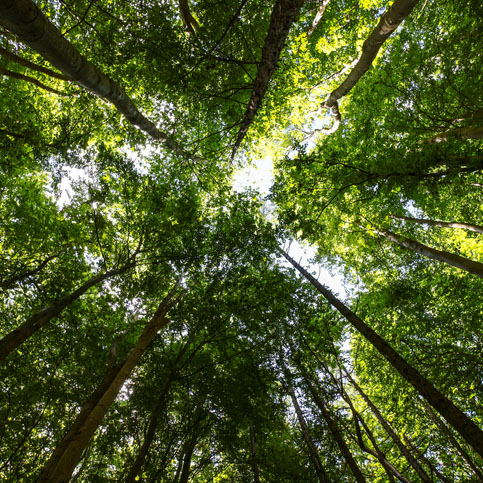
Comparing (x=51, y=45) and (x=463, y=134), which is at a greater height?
(x=463, y=134)

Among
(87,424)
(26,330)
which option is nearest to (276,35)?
(87,424)

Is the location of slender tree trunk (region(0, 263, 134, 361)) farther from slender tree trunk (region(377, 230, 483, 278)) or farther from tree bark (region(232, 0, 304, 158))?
slender tree trunk (region(377, 230, 483, 278))

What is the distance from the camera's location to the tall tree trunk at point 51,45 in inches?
110

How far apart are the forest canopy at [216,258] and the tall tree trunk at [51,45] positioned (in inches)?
2.4

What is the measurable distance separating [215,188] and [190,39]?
6.18m

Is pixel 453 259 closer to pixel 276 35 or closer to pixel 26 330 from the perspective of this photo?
pixel 276 35

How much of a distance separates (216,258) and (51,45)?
6.42 meters

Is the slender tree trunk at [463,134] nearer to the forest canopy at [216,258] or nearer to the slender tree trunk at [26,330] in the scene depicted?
the forest canopy at [216,258]

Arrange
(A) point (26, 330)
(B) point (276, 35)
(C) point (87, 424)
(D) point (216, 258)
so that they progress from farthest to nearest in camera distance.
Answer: (D) point (216, 258)
(A) point (26, 330)
(B) point (276, 35)
(C) point (87, 424)

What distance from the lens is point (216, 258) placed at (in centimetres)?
847

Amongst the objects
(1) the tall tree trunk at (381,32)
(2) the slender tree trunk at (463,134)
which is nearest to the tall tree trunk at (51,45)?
(1) the tall tree trunk at (381,32)

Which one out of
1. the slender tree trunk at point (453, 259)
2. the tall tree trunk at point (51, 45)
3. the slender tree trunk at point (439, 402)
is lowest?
the slender tree trunk at point (439, 402)

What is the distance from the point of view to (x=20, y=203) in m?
12.1

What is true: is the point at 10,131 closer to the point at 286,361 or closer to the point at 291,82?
the point at 291,82
